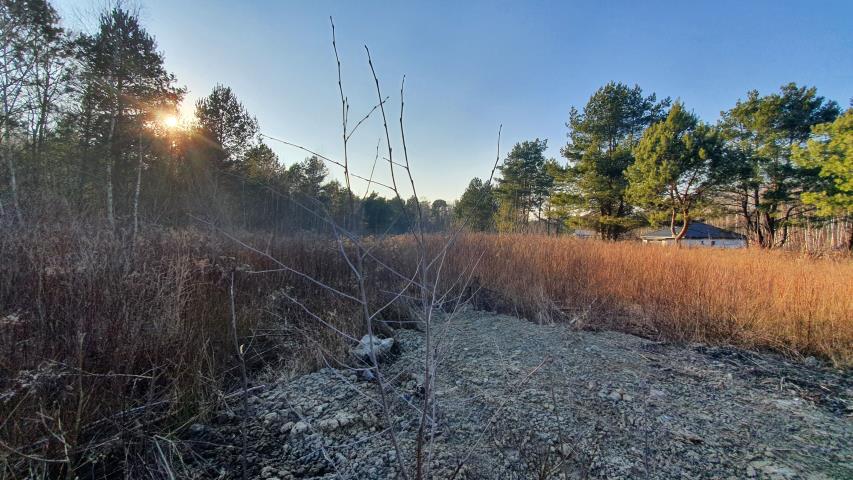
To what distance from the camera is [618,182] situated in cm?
1628

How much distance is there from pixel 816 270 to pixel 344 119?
6.93 meters

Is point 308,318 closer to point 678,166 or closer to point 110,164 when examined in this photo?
point 110,164

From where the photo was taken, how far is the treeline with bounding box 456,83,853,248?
1316 centimetres

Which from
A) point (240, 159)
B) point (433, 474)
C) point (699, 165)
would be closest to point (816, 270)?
point (433, 474)

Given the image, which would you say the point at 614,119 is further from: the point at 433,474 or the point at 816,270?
the point at 433,474

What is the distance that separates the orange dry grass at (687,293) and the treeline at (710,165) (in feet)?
23.0

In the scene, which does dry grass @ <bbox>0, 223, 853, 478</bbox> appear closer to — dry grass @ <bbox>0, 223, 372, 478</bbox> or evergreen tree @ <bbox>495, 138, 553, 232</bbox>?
dry grass @ <bbox>0, 223, 372, 478</bbox>

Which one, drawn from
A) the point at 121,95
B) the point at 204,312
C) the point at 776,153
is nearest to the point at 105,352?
the point at 204,312

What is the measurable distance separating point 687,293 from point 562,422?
11.1ft

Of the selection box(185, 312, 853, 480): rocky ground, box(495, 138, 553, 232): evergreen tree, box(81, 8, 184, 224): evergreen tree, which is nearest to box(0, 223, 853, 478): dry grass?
box(185, 312, 853, 480): rocky ground

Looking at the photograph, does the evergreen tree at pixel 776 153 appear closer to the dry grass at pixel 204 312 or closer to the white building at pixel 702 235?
the white building at pixel 702 235

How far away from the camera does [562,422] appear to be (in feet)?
5.11

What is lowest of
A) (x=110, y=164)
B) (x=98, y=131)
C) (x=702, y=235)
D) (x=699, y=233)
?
(x=702, y=235)

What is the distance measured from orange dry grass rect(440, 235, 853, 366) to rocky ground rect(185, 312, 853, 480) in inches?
21.7
